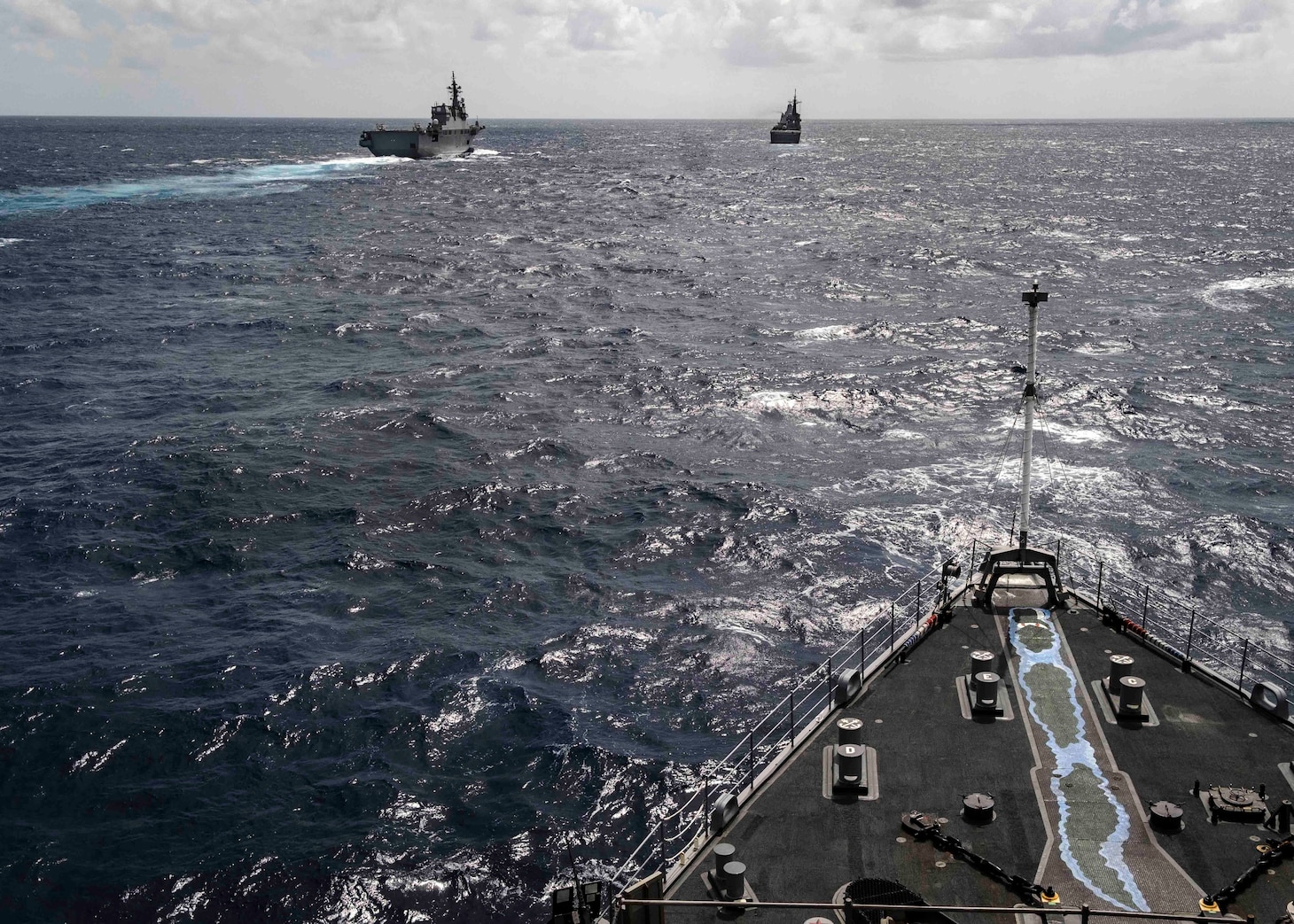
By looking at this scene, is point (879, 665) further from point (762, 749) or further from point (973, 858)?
point (973, 858)

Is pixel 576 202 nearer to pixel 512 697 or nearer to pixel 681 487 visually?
pixel 681 487

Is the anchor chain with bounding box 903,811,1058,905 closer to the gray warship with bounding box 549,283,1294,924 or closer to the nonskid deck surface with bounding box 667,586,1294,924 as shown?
the gray warship with bounding box 549,283,1294,924

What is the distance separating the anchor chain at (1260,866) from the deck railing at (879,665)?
6781 mm

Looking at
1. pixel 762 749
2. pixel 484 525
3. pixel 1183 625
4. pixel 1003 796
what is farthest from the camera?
pixel 484 525

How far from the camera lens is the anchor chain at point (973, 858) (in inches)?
781

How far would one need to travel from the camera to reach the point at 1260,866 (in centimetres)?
2033

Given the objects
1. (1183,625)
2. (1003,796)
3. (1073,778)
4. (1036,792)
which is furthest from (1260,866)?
(1183,625)

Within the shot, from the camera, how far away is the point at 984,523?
4919 cm

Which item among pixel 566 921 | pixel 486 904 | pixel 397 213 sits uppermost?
pixel 397 213

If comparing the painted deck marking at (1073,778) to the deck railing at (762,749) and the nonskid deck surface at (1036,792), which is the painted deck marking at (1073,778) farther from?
the deck railing at (762,749)

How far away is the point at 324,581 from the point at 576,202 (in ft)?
528

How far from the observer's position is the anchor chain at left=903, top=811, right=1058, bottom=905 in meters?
19.8

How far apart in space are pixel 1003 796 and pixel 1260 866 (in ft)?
16.8

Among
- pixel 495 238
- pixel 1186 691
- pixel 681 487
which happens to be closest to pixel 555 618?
pixel 681 487
